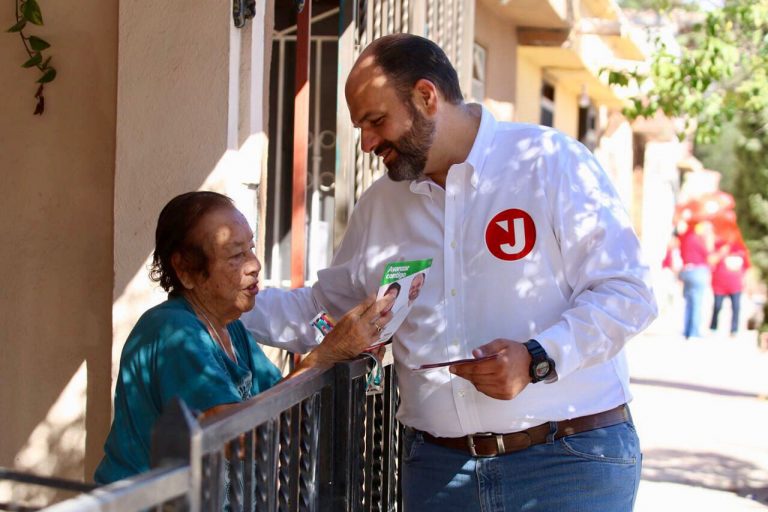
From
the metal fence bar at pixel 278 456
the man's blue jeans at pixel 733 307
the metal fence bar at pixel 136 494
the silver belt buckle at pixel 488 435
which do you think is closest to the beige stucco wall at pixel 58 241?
the metal fence bar at pixel 278 456

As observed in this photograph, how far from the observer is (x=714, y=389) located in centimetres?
1247

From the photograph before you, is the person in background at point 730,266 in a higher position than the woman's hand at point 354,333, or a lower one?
higher

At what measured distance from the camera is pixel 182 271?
10.9 feet

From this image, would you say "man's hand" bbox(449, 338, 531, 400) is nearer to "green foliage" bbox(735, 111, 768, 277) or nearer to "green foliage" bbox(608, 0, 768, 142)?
"green foliage" bbox(608, 0, 768, 142)

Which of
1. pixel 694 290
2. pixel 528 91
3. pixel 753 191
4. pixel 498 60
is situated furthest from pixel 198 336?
pixel 753 191

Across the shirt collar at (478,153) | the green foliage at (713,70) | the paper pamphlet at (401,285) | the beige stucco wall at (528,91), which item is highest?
the beige stucco wall at (528,91)

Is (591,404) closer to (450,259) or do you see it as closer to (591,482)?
(591,482)

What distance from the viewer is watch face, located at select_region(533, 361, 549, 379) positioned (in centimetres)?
298

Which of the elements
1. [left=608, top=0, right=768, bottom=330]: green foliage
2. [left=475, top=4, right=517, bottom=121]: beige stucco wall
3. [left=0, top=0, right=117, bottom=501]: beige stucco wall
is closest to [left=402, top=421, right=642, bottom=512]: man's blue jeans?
[left=0, top=0, right=117, bottom=501]: beige stucco wall

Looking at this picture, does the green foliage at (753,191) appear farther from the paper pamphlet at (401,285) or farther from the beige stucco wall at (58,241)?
the paper pamphlet at (401,285)

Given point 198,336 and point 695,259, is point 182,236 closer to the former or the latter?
point 198,336

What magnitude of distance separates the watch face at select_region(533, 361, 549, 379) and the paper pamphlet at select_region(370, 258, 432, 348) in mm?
424

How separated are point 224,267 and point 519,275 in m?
0.83

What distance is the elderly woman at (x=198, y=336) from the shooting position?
9.70 feet
